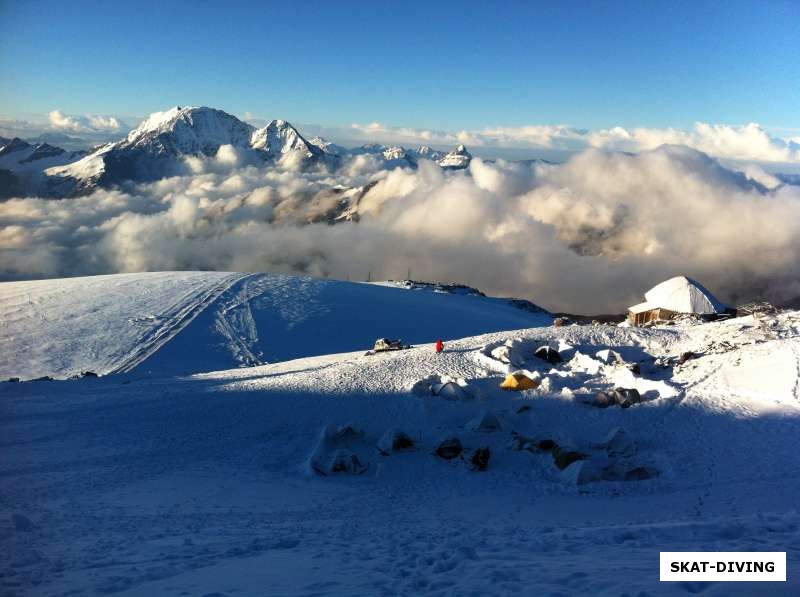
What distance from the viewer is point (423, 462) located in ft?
62.3

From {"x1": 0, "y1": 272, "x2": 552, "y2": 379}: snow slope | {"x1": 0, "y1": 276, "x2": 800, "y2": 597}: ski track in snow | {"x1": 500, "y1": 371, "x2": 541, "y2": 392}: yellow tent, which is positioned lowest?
{"x1": 0, "y1": 276, "x2": 800, "y2": 597}: ski track in snow

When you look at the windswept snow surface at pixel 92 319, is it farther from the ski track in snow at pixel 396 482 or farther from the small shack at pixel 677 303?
the small shack at pixel 677 303

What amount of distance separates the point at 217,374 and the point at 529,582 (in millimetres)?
24953

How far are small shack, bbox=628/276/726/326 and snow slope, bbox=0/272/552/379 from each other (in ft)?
42.3

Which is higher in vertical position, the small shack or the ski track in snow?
the small shack

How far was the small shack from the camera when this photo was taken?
154 feet

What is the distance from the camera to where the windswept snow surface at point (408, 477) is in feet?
35.3

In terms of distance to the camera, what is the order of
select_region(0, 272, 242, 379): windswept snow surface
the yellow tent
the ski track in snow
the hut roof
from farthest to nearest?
the hut roof → select_region(0, 272, 242, 379): windswept snow surface → the yellow tent → the ski track in snow

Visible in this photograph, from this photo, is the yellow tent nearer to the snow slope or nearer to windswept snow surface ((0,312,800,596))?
windswept snow surface ((0,312,800,596))

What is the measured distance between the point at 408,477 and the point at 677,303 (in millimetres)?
37449

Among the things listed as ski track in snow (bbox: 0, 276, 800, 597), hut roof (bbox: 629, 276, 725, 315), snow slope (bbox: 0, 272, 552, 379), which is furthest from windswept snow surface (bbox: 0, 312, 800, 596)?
hut roof (bbox: 629, 276, 725, 315)

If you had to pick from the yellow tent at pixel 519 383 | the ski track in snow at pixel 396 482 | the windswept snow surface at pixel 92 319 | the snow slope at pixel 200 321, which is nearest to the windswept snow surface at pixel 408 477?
the ski track in snow at pixel 396 482

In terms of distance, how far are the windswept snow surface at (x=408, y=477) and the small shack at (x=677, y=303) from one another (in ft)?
56.7

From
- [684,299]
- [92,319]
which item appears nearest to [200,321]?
[92,319]
